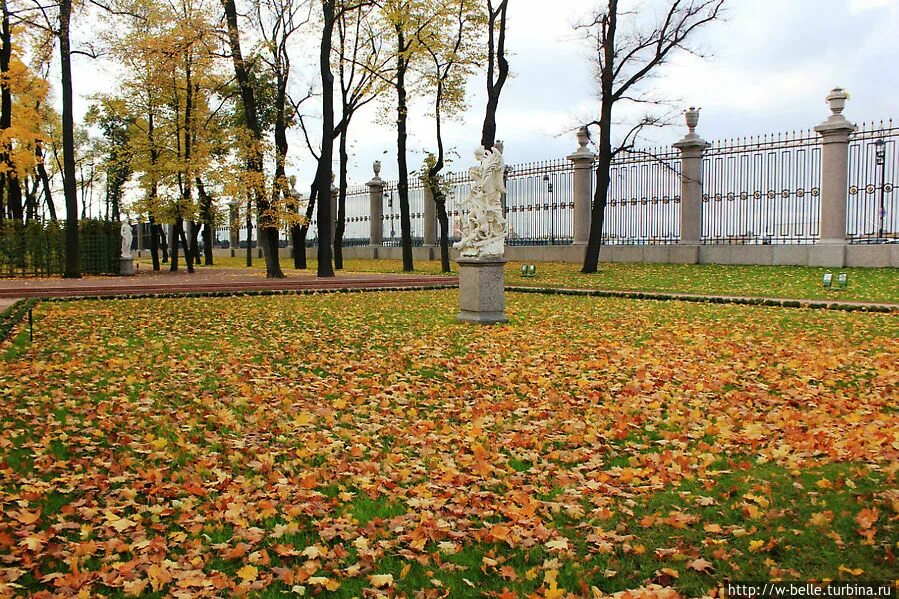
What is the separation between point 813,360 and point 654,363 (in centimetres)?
179

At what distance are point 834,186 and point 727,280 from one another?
17.6 ft

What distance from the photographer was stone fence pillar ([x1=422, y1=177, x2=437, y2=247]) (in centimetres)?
3766

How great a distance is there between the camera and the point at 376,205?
40.8 meters

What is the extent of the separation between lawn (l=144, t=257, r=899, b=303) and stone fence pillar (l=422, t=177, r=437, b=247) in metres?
10.0

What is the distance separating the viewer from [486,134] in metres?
25.4

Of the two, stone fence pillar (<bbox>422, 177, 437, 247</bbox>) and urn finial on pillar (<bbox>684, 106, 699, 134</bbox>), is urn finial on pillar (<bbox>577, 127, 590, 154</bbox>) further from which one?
stone fence pillar (<bbox>422, 177, 437, 247</bbox>)

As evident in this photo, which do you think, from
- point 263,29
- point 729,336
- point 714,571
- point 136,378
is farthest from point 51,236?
point 714,571

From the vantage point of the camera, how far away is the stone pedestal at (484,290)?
12953 mm

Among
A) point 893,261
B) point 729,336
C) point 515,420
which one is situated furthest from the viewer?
point 893,261

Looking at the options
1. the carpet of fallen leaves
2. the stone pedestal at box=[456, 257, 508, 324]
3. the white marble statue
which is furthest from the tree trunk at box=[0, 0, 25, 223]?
the stone pedestal at box=[456, 257, 508, 324]

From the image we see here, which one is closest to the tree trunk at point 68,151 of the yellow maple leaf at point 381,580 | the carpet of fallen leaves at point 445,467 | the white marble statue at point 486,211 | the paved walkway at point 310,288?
the paved walkway at point 310,288

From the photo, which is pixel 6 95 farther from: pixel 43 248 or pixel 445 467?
pixel 445 467

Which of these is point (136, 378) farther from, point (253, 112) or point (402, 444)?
point (253, 112)

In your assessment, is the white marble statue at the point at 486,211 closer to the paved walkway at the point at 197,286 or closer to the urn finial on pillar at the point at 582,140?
the paved walkway at the point at 197,286
